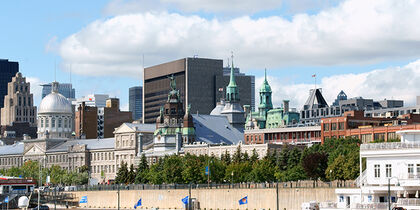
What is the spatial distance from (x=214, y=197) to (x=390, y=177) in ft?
156

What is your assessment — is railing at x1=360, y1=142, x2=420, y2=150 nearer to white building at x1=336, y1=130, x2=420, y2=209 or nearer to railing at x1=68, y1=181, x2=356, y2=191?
white building at x1=336, y1=130, x2=420, y2=209

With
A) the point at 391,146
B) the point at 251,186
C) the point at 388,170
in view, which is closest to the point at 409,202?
the point at 388,170

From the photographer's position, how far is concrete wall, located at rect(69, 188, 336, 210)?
13112 cm

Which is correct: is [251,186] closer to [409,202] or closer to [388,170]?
[388,170]

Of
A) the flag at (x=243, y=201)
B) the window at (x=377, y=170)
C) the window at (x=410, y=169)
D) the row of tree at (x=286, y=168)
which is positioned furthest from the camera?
the row of tree at (x=286, y=168)

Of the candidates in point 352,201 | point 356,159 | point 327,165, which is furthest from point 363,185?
point 327,165

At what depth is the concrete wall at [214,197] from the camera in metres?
131

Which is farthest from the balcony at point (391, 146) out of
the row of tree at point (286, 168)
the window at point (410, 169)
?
A: the row of tree at point (286, 168)

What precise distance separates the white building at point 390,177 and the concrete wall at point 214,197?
1228 centimetres

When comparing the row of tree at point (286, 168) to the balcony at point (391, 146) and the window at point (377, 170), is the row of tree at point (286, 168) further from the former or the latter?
the window at point (377, 170)

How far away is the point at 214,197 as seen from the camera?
153m

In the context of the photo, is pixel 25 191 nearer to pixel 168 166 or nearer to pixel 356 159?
pixel 168 166

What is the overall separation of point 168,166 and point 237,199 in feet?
177

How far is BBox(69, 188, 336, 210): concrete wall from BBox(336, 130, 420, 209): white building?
1228 centimetres
